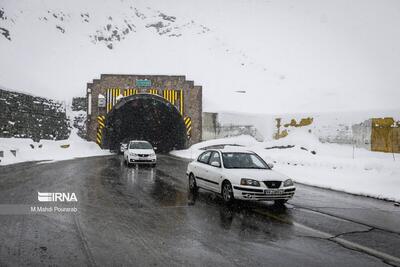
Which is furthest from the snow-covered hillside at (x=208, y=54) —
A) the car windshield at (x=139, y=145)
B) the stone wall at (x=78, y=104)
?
the car windshield at (x=139, y=145)

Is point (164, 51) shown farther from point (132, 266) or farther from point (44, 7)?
point (132, 266)

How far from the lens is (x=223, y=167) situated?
10344 millimetres

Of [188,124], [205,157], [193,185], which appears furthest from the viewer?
[188,124]

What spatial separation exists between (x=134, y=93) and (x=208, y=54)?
3062cm

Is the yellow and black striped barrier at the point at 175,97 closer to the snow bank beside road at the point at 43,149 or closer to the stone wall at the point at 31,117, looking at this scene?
the snow bank beside road at the point at 43,149

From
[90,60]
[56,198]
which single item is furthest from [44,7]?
[56,198]

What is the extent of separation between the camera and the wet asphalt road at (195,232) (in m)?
5.41

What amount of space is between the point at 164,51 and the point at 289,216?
59.2 metres

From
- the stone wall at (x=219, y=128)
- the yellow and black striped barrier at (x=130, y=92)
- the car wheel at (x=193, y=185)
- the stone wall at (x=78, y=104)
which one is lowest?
the car wheel at (x=193, y=185)

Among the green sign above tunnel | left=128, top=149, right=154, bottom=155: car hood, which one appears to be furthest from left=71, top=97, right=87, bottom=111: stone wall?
left=128, top=149, right=154, bottom=155: car hood

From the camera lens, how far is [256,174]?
31.8 feet

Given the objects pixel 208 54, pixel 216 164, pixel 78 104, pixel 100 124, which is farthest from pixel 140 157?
pixel 208 54

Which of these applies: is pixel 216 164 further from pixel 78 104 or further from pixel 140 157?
pixel 78 104

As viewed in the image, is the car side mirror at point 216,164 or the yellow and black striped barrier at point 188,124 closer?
the car side mirror at point 216,164
